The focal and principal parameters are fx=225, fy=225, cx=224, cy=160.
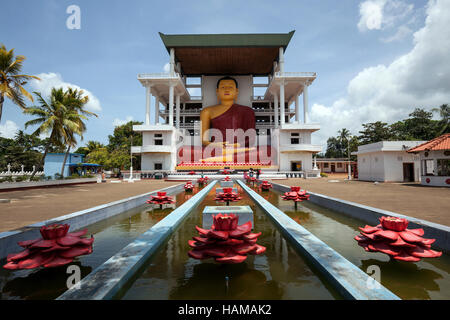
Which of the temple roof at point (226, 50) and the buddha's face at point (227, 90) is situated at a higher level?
the temple roof at point (226, 50)

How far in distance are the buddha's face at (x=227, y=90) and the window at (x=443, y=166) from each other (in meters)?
27.7

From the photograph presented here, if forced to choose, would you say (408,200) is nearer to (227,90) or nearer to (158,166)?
(158,166)

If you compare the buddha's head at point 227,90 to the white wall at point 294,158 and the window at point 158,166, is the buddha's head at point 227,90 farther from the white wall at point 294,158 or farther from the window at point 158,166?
the window at point 158,166

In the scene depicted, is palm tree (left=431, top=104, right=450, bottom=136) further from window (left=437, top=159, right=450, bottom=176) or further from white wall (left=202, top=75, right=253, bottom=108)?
white wall (left=202, top=75, right=253, bottom=108)

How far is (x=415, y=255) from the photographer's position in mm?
2840

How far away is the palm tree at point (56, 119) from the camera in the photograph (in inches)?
746

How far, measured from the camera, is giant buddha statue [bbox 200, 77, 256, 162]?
1419 inches

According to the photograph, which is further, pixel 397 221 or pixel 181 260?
pixel 181 260

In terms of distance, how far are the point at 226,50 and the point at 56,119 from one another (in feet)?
89.3

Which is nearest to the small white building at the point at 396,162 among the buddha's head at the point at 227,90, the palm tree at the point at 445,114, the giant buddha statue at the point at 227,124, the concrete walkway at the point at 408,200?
the concrete walkway at the point at 408,200

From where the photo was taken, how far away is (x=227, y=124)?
3647cm
